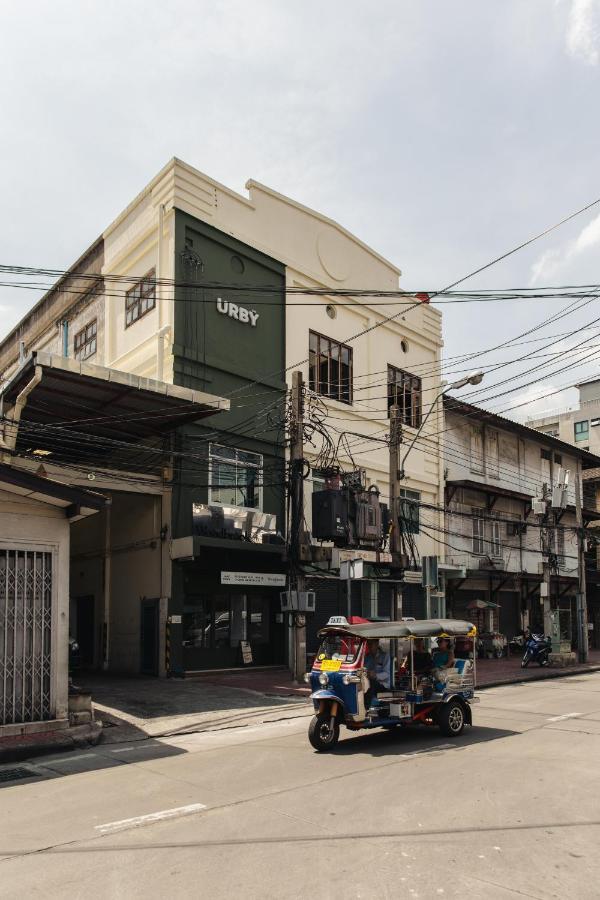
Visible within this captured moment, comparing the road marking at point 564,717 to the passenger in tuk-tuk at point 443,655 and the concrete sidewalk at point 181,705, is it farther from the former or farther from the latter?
the concrete sidewalk at point 181,705

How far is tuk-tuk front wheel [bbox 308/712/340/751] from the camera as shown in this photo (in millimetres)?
11531

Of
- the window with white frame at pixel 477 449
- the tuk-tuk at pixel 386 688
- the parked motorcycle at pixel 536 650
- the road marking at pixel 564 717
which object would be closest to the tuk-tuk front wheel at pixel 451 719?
the tuk-tuk at pixel 386 688

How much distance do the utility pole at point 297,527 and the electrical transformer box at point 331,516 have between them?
9.81 ft

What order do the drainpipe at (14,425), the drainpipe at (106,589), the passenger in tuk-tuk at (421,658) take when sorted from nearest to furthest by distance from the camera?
the passenger in tuk-tuk at (421,658) < the drainpipe at (14,425) < the drainpipe at (106,589)

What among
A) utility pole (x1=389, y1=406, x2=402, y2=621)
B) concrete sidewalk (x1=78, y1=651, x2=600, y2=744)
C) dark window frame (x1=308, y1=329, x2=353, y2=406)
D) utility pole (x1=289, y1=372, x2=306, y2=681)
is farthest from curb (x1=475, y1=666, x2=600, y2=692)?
dark window frame (x1=308, y1=329, x2=353, y2=406)

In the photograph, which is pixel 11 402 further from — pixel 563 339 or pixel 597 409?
pixel 597 409

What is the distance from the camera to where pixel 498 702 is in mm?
17531

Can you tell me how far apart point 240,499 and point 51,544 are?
1074cm

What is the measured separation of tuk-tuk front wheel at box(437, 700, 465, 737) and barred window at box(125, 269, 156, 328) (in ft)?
49.8

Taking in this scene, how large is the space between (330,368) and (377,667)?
1690 cm

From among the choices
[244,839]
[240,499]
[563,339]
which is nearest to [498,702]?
[563,339]

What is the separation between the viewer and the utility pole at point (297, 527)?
19672 mm

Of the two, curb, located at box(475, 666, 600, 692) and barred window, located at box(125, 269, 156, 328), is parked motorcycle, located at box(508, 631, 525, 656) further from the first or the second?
barred window, located at box(125, 269, 156, 328)

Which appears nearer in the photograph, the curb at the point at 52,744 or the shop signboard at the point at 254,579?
the curb at the point at 52,744
